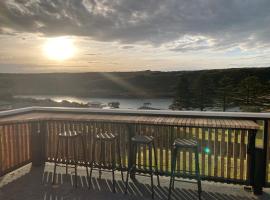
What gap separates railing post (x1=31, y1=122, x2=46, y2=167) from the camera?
5.17 metres

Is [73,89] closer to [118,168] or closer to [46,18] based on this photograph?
[46,18]

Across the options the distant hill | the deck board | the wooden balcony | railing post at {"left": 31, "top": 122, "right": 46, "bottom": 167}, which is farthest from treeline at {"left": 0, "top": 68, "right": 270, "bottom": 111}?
railing post at {"left": 31, "top": 122, "right": 46, "bottom": 167}

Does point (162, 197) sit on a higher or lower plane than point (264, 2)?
lower

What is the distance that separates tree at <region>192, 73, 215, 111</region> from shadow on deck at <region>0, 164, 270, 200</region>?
36979 mm

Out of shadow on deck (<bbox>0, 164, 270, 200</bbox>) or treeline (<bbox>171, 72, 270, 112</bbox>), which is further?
treeline (<bbox>171, 72, 270, 112</bbox>)

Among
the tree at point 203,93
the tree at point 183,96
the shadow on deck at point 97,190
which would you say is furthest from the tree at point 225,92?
the shadow on deck at point 97,190

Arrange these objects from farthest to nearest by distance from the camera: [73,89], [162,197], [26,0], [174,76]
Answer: [174,76]
[73,89]
[26,0]
[162,197]

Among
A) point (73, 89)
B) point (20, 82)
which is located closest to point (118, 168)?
point (73, 89)

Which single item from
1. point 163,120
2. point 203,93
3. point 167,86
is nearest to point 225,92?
point 203,93

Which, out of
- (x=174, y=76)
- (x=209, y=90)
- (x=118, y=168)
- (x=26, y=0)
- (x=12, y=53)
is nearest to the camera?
(x=118, y=168)

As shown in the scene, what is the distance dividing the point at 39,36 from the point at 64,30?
0.89 metres

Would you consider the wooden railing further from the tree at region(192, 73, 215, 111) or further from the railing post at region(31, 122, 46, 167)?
the tree at region(192, 73, 215, 111)

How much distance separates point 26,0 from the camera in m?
6.13

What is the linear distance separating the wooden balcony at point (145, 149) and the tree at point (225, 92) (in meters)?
35.6
